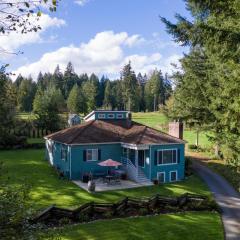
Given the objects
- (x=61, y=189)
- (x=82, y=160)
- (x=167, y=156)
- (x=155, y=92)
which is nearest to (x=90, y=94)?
(x=155, y=92)

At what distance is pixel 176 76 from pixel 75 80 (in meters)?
106

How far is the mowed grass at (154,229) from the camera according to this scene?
20.6m

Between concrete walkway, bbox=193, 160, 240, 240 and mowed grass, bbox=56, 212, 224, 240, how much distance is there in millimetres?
637

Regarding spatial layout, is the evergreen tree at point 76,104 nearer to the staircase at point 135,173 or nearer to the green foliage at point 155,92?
the green foliage at point 155,92

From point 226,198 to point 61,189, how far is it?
13.2 meters

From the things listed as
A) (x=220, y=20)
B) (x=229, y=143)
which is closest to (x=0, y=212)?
(x=220, y=20)

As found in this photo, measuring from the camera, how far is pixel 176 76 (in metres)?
49.3

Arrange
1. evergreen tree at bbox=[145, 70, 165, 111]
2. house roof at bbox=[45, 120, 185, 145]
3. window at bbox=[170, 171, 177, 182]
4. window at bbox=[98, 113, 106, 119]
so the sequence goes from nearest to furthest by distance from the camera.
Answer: house roof at bbox=[45, 120, 185, 145], window at bbox=[170, 171, 177, 182], window at bbox=[98, 113, 106, 119], evergreen tree at bbox=[145, 70, 165, 111]

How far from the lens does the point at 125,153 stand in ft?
120

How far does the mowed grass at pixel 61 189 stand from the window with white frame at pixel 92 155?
10.3 ft

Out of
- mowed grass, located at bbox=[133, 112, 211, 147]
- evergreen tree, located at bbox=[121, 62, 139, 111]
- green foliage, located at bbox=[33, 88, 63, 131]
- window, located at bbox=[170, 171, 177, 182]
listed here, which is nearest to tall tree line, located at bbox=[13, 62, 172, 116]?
evergreen tree, located at bbox=[121, 62, 139, 111]

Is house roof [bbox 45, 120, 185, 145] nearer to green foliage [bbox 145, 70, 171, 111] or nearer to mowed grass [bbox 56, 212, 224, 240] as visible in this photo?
mowed grass [bbox 56, 212, 224, 240]

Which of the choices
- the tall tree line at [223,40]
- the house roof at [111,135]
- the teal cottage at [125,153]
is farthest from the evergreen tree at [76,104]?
the tall tree line at [223,40]

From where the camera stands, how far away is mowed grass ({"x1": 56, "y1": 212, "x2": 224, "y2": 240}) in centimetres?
2056
